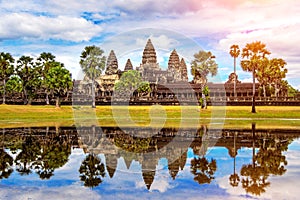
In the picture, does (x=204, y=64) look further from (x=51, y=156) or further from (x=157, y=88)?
(x=51, y=156)

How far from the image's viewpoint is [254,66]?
56.9 meters

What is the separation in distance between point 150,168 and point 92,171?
2388 millimetres

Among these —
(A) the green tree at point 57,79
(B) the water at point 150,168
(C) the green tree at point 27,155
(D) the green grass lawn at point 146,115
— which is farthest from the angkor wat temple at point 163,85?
(B) the water at point 150,168

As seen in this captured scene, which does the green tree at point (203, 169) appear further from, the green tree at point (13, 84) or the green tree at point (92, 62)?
the green tree at point (13, 84)

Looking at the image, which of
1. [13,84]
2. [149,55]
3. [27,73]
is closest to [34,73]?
[27,73]

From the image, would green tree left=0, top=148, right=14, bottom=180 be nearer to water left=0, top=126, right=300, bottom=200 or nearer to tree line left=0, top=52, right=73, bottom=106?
water left=0, top=126, right=300, bottom=200

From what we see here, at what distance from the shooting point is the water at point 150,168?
1252 centimetres

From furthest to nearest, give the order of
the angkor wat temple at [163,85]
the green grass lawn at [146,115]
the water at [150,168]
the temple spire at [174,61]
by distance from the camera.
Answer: the temple spire at [174,61] → the angkor wat temple at [163,85] → the green grass lawn at [146,115] → the water at [150,168]

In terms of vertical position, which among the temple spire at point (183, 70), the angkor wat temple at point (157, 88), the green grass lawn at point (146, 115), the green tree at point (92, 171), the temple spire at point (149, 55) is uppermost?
the temple spire at point (149, 55)

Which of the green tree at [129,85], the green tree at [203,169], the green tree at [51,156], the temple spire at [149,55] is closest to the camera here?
the green tree at [203,169]

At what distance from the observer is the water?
12.5 metres

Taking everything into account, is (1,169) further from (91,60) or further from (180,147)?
(91,60)

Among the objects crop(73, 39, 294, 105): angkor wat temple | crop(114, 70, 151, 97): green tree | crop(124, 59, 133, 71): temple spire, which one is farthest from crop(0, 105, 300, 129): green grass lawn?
crop(124, 59, 133, 71): temple spire

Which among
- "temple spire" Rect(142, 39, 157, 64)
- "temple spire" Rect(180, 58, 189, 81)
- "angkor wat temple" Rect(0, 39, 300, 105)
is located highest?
"temple spire" Rect(142, 39, 157, 64)
